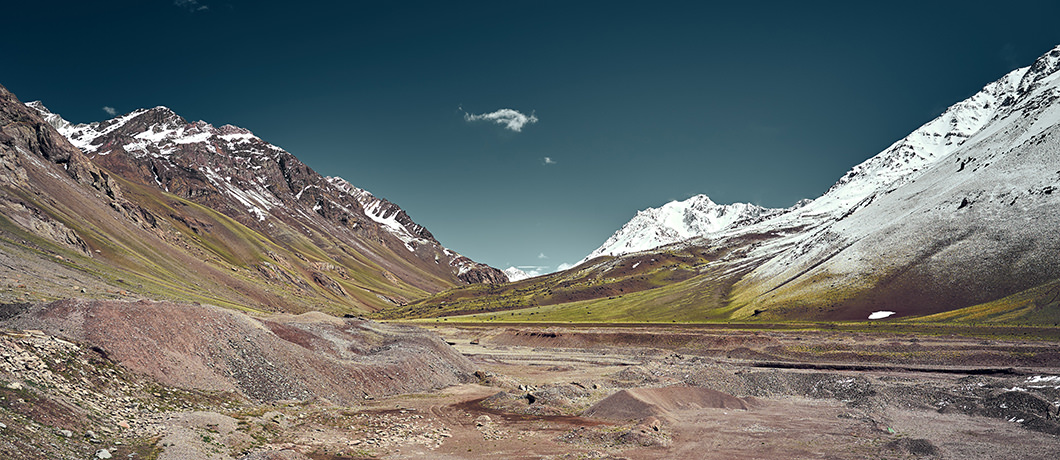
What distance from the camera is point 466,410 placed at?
151 ft

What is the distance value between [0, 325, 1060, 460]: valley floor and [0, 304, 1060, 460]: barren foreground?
0.50ft

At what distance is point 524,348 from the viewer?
124m

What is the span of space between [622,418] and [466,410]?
14.2 meters

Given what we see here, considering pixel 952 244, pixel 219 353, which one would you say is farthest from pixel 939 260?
pixel 219 353

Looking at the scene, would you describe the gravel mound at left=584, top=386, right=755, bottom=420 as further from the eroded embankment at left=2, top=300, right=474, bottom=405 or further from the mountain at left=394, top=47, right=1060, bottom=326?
the mountain at left=394, top=47, right=1060, bottom=326

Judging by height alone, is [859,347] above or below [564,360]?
above

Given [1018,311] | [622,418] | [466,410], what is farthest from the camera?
[1018,311]

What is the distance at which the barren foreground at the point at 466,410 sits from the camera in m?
25.3

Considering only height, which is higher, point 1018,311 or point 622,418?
point 1018,311

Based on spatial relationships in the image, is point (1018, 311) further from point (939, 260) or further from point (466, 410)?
point (466, 410)

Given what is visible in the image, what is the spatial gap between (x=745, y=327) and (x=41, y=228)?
160631 millimetres

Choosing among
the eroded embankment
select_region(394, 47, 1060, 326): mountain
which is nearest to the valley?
the eroded embankment

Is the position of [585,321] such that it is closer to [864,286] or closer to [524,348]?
[524,348]

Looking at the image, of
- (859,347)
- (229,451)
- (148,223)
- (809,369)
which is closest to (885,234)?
(859,347)
